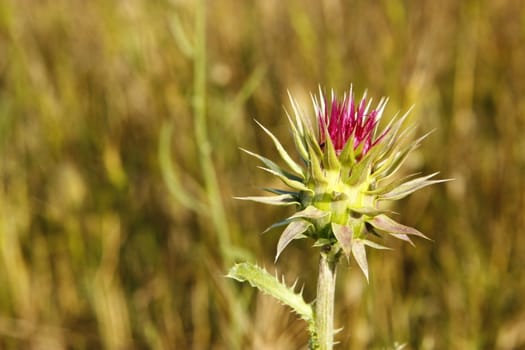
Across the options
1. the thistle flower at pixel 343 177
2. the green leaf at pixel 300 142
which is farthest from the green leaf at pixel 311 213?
the green leaf at pixel 300 142

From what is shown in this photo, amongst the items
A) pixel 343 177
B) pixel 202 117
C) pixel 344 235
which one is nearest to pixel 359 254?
pixel 344 235

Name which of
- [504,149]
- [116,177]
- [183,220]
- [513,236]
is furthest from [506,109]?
[116,177]

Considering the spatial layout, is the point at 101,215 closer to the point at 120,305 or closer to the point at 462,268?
the point at 120,305

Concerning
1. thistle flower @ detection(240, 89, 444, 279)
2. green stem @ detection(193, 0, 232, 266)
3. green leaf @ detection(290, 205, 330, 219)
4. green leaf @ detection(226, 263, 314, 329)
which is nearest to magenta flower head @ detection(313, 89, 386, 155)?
thistle flower @ detection(240, 89, 444, 279)

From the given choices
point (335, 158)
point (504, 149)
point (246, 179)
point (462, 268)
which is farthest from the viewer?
point (246, 179)

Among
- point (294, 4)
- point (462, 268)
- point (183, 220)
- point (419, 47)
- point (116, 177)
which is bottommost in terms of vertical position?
point (462, 268)

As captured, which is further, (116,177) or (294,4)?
(294,4)

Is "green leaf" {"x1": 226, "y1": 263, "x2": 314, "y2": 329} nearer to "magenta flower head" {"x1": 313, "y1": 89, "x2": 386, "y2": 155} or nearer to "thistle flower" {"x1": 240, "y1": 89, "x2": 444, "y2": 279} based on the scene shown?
"thistle flower" {"x1": 240, "y1": 89, "x2": 444, "y2": 279}
